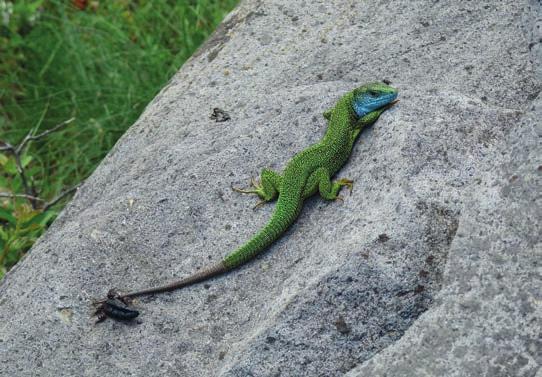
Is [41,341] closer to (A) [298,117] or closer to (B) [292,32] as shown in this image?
(A) [298,117]

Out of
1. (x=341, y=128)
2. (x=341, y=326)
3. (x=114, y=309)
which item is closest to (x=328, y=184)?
(x=341, y=128)

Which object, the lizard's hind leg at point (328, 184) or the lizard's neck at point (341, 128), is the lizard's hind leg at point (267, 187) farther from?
the lizard's neck at point (341, 128)

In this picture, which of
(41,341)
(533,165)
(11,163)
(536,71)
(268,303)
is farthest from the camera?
(11,163)

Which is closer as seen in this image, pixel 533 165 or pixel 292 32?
pixel 533 165

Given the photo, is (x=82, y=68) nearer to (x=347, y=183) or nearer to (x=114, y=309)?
(x=114, y=309)

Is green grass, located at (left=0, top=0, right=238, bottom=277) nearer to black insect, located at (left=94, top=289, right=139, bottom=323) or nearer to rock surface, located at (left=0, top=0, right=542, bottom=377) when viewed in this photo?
rock surface, located at (left=0, top=0, right=542, bottom=377)

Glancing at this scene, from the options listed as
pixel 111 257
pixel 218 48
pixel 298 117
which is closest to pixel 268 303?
pixel 111 257

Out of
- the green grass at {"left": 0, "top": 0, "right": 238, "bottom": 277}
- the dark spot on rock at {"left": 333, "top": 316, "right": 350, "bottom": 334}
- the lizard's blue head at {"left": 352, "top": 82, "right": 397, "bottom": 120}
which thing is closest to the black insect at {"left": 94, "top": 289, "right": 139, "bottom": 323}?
the dark spot on rock at {"left": 333, "top": 316, "right": 350, "bottom": 334}
